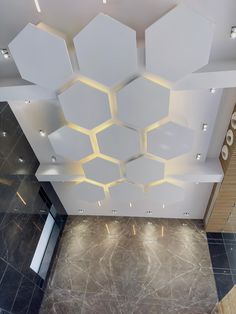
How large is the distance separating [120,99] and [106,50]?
1.62 ft

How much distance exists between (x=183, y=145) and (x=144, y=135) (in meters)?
0.46

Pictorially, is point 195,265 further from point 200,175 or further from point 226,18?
point 226,18

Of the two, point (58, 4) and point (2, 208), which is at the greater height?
point (58, 4)

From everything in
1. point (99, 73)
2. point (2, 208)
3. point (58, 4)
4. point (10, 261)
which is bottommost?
point (10, 261)

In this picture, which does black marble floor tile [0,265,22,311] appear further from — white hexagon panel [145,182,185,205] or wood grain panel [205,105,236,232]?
wood grain panel [205,105,236,232]

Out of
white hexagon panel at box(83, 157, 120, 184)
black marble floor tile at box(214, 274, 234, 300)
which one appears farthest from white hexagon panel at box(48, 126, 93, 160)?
black marble floor tile at box(214, 274, 234, 300)

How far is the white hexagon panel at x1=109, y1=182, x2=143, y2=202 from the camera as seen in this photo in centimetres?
352

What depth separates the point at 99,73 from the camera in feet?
6.88

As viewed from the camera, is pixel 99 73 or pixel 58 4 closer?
pixel 58 4

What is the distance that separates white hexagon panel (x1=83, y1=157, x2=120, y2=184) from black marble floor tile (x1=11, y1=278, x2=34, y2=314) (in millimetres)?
1795

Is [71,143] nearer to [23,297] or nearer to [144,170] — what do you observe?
[144,170]

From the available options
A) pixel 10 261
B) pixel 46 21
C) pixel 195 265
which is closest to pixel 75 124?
pixel 46 21

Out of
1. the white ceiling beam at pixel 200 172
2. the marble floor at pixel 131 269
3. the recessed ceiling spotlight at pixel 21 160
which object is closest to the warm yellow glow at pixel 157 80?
the white ceiling beam at pixel 200 172

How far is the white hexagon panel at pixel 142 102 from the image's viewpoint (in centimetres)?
218
